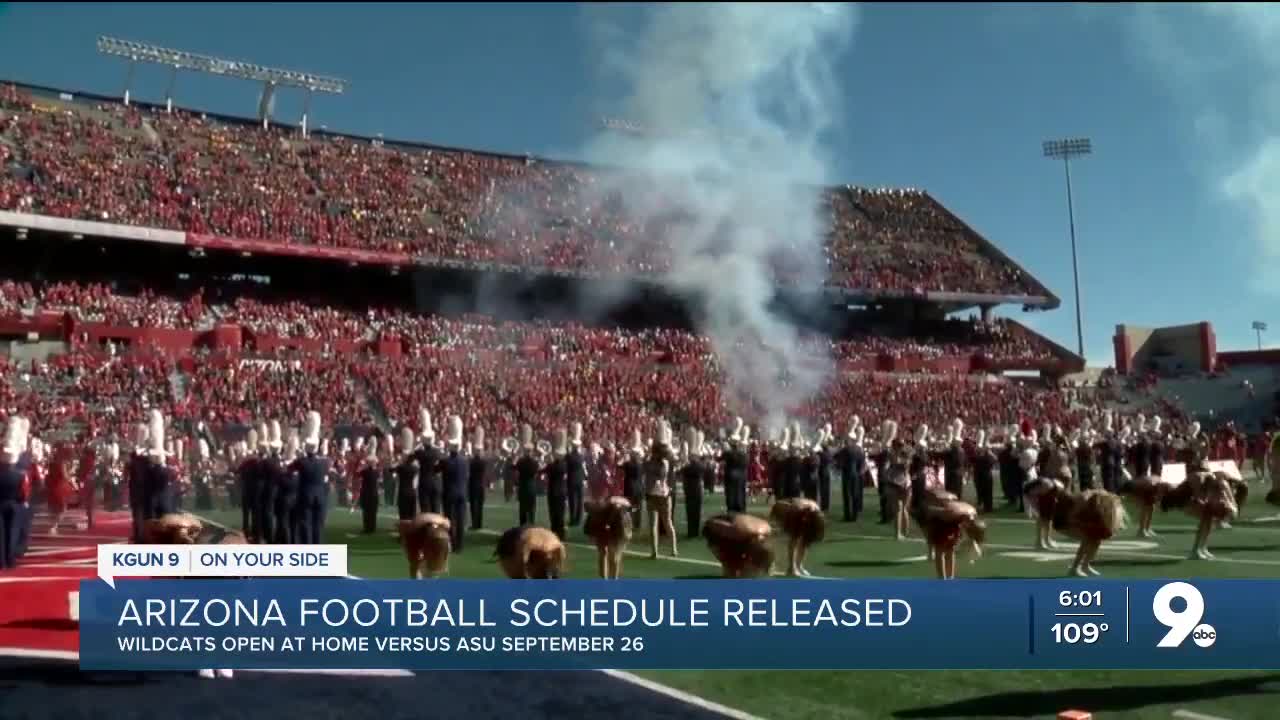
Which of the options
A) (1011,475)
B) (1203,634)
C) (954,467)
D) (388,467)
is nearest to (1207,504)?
(1203,634)

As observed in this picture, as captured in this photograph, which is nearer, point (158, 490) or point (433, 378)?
point (158, 490)

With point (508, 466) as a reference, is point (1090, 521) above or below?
below

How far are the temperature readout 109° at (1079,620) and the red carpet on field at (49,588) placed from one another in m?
6.39

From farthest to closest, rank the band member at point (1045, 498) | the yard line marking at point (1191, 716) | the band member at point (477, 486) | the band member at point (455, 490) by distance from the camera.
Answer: the band member at point (477, 486) < the band member at point (455, 490) < the band member at point (1045, 498) < the yard line marking at point (1191, 716)

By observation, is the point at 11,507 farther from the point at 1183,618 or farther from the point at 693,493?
the point at 1183,618

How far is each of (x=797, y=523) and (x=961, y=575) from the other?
5.65ft

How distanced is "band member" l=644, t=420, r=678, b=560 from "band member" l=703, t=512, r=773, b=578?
140 inches

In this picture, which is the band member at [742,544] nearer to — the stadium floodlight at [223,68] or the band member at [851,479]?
the band member at [851,479]

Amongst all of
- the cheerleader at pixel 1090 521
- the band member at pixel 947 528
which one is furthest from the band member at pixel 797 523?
the cheerleader at pixel 1090 521

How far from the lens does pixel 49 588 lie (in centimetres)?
1000

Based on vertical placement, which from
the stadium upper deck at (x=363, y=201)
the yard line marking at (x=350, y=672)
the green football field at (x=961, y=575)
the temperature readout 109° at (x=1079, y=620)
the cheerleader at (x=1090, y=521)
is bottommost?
the green football field at (x=961, y=575)

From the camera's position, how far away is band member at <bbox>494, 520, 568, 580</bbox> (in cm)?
750

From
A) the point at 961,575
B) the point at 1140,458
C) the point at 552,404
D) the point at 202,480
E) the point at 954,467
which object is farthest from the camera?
the point at 552,404

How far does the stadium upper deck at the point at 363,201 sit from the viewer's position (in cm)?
3322
